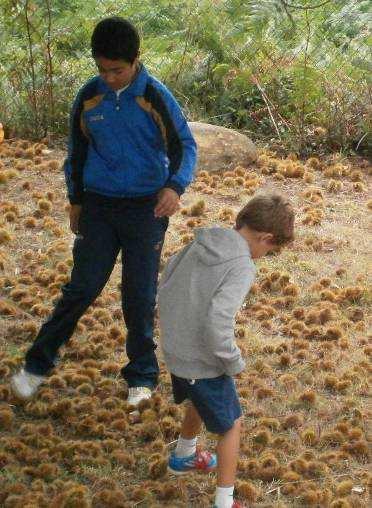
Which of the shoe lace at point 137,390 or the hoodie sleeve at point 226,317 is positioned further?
the shoe lace at point 137,390

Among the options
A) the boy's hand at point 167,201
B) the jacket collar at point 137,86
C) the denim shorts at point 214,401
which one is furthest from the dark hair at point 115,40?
the denim shorts at point 214,401

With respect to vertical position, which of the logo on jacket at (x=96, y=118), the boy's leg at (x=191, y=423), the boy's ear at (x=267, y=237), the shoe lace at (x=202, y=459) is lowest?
the shoe lace at (x=202, y=459)

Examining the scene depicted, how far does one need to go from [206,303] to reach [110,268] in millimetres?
1189

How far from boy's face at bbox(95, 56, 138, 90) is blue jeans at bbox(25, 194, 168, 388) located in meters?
0.54

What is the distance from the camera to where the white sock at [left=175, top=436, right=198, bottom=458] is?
3854mm

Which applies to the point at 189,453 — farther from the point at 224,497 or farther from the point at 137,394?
the point at 137,394

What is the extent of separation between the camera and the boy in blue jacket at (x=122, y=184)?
4.18m

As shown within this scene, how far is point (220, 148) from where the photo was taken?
8.49 meters

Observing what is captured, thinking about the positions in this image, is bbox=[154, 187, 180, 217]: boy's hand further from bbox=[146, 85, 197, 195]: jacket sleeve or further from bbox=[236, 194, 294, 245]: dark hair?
bbox=[236, 194, 294, 245]: dark hair

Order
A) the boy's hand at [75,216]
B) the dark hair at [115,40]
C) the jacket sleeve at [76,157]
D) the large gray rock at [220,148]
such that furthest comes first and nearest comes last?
1. the large gray rock at [220,148]
2. the boy's hand at [75,216]
3. the jacket sleeve at [76,157]
4. the dark hair at [115,40]

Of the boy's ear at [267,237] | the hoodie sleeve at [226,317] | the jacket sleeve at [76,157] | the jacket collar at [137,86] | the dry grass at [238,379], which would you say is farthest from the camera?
the jacket sleeve at [76,157]

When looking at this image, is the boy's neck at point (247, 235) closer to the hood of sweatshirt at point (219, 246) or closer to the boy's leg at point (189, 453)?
the hood of sweatshirt at point (219, 246)

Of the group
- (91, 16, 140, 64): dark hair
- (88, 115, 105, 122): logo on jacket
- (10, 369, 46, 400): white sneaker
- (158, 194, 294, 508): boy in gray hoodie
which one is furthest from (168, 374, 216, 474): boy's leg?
(91, 16, 140, 64): dark hair

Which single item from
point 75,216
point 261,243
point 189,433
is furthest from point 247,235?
point 75,216
